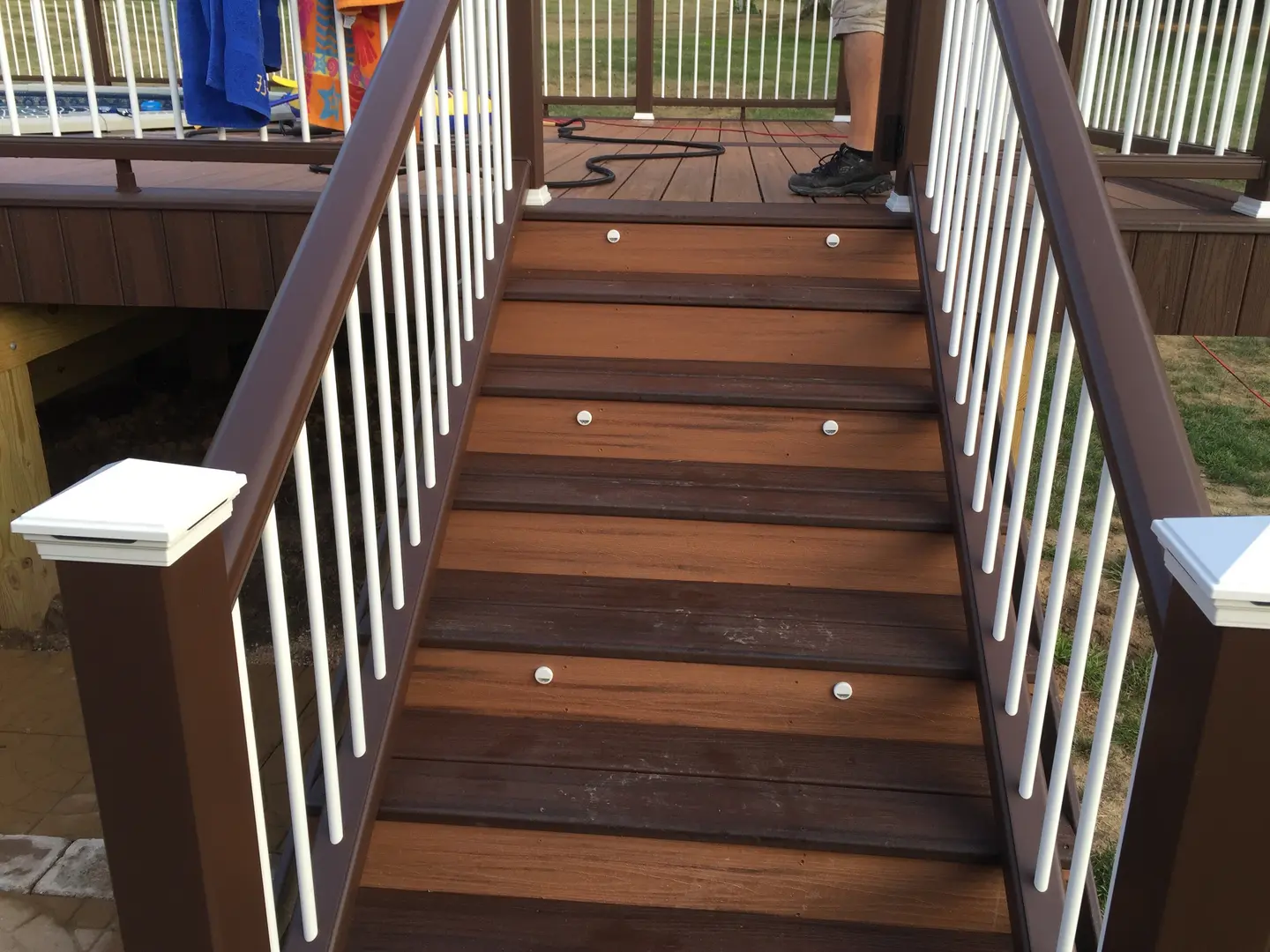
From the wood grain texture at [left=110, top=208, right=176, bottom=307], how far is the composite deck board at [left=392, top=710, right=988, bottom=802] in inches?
72.3

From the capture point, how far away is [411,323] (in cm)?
418

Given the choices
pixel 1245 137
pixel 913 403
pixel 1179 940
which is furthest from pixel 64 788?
pixel 1245 137

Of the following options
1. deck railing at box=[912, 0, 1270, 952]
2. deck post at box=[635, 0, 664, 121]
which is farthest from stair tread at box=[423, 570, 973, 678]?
deck post at box=[635, 0, 664, 121]

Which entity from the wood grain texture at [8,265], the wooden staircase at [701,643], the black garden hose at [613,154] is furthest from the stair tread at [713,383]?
the wood grain texture at [8,265]

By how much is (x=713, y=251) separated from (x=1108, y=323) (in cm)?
141

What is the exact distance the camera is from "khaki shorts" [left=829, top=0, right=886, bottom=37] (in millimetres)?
2885

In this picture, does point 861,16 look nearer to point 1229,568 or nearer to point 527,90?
point 527,90

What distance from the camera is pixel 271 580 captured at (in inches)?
50.0

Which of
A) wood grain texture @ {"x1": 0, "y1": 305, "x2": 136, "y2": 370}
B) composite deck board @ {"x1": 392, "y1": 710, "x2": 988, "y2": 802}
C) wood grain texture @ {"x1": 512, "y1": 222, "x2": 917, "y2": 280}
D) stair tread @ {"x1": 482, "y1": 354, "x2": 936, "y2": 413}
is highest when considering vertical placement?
wood grain texture @ {"x1": 512, "y1": 222, "x2": 917, "y2": 280}

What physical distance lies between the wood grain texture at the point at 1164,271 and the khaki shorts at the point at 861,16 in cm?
98

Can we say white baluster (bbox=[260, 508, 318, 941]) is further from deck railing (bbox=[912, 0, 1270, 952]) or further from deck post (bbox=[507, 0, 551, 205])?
deck post (bbox=[507, 0, 551, 205])

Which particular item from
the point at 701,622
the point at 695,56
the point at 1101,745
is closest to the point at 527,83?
the point at 701,622

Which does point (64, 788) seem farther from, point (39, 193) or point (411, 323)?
point (411, 323)

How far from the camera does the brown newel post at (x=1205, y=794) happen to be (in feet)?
3.00
